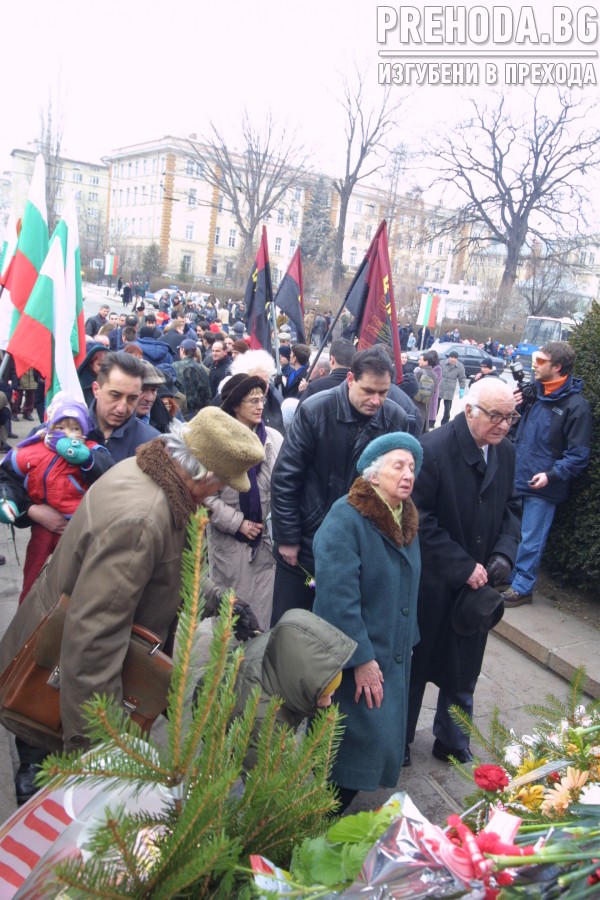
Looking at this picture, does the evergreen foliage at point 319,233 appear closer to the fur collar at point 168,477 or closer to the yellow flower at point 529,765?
the fur collar at point 168,477

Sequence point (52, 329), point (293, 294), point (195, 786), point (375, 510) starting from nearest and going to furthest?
point (195, 786) < point (375, 510) < point (52, 329) < point (293, 294)

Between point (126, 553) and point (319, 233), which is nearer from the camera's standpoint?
point (126, 553)

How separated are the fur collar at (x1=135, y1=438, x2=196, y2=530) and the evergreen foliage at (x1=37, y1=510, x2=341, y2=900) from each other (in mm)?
941

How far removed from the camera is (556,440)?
208 inches

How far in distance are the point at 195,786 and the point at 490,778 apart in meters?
0.81

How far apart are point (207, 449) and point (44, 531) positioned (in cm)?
148

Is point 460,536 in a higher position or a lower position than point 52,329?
lower

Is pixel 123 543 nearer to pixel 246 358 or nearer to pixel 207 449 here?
pixel 207 449

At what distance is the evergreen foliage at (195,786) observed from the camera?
95 centimetres

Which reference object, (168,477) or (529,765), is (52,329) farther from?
(529,765)

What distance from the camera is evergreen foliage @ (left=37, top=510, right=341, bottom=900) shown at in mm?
950

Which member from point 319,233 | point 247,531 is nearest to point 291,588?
point 247,531

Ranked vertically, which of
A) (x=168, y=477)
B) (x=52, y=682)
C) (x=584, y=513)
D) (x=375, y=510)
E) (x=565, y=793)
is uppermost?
(x=168, y=477)

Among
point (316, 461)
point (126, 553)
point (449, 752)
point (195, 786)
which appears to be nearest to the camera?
point (195, 786)
